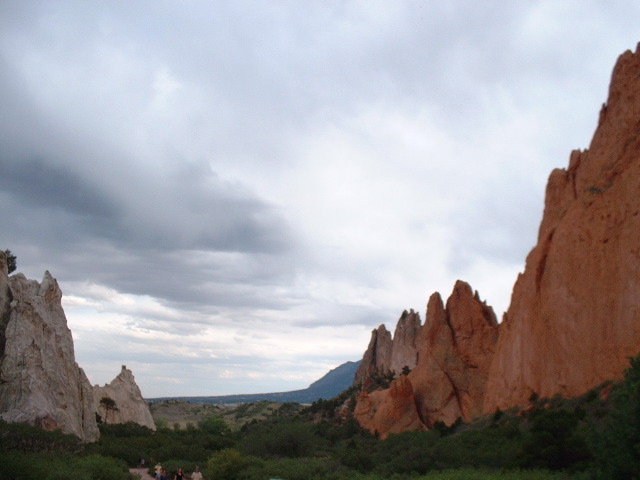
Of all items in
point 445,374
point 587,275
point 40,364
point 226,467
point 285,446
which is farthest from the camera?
point 445,374

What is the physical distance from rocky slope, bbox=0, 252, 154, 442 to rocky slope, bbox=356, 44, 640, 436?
78.8 ft

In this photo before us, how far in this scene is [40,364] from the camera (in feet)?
108

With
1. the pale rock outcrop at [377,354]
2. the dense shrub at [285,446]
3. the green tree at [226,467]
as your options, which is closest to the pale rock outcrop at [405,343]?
the pale rock outcrop at [377,354]

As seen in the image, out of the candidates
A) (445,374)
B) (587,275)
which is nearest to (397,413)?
(445,374)

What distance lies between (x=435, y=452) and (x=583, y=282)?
12.1 metres

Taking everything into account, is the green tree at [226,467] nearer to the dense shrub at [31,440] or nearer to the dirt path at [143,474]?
the dirt path at [143,474]

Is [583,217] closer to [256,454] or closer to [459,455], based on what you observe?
[459,455]

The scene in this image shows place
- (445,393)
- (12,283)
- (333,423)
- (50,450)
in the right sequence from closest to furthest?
(50,450) < (12,283) < (445,393) < (333,423)

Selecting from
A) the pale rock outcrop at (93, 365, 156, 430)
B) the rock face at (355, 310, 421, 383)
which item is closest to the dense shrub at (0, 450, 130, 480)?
the pale rock outcrop at (93, 365, 156, 430)

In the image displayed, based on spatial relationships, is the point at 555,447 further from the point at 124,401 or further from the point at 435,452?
the point at 124,401

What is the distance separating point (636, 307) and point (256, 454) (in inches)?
997

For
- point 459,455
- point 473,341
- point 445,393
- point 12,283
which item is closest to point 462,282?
point 473,341

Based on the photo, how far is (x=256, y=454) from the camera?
38.6 m

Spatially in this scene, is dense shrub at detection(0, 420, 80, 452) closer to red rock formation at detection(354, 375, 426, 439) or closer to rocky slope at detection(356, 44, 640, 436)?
red rock formation at detection(354, 375, 426, 439)
